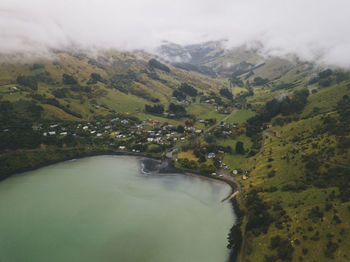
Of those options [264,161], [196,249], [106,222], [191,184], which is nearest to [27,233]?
[106,222]

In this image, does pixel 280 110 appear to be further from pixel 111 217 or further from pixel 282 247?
pixel 111 217

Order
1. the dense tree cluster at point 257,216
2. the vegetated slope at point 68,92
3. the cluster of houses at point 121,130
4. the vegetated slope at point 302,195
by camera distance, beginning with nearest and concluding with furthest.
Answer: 1. the vegetated slope at point 302,195
2. the dense tree cluster at point 257,216
3. the cluster of houses at point 121,130
4. the vegetated slope at point 68,92

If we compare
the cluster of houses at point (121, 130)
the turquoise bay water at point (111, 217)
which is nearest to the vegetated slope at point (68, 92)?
the cluster of houses at point (121, 130)

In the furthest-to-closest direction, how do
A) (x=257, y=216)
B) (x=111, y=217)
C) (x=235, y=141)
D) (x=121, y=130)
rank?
(x=121, y=130) → (x=235, y=141) → (x=111, y=217) → (x=257, y=216)

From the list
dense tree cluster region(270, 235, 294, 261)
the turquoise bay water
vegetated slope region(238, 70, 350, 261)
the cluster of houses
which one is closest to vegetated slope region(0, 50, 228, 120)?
the cluster of houses

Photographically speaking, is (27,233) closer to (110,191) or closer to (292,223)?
(110,191)

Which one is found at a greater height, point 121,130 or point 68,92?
point 68,92

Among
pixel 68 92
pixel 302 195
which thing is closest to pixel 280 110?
pixel 302 195

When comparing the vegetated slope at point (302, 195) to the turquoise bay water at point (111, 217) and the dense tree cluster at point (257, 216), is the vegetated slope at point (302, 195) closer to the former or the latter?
the dense tree cluster at point (257, 216)

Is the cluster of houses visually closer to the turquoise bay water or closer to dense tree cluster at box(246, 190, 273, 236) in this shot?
the turquoise bay water
